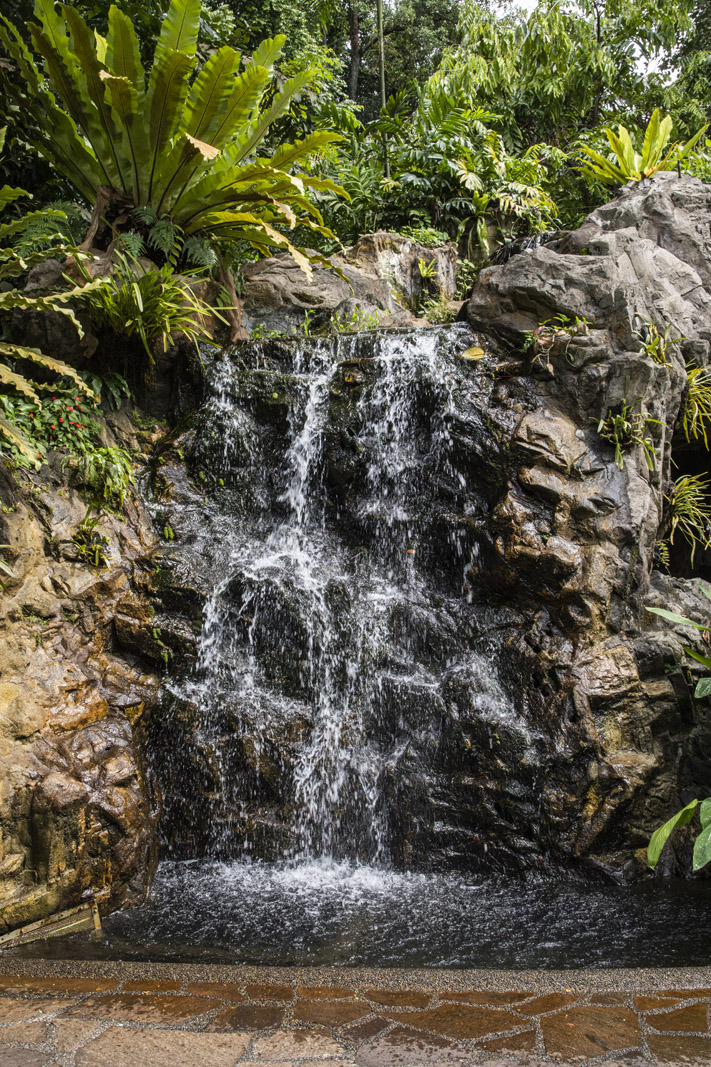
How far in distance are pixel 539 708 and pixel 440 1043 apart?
2345 mm

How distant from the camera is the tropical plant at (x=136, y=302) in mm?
4984

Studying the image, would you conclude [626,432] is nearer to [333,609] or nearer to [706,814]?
[333,609]

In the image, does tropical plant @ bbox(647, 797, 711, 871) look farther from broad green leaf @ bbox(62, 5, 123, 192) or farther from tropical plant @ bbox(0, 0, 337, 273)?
broad green leaf @ bbox(62, 5, 123, 192)

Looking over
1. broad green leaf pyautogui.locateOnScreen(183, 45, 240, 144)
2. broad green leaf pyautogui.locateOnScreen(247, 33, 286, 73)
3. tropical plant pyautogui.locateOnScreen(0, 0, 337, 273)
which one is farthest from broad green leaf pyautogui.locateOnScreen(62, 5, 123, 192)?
broad green leaf pyautogui.locateOnScreen(247, 33, 286, 73)

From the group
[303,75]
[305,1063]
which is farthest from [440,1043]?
[303,75]

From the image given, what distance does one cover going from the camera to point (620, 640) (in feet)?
14.8

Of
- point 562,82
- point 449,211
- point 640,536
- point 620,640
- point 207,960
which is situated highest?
point 562,82

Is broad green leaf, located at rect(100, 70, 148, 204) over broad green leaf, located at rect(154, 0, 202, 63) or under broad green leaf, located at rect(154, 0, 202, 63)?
under

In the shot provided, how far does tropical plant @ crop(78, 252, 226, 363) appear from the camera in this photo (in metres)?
4.98

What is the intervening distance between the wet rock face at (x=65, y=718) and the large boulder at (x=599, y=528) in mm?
2525

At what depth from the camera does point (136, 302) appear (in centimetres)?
503

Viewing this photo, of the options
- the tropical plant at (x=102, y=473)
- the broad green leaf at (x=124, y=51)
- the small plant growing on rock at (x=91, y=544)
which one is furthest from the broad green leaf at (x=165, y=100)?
the small plant growing on rock at (x=91, y=544)

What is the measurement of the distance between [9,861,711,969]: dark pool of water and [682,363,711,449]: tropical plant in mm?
3562

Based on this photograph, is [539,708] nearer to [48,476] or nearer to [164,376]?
[48,476]
